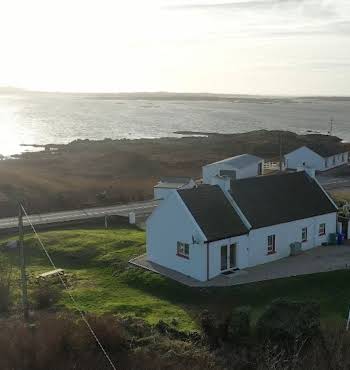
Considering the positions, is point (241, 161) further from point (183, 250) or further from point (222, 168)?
point (183, 250)

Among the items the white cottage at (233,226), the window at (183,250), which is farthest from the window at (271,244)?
the window at (183,250)

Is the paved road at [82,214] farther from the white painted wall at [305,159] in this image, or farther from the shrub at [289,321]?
the white painted wall at [305,159]

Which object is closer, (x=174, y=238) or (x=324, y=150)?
(x=174, y=238)

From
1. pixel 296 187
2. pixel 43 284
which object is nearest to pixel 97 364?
pixel 43 284

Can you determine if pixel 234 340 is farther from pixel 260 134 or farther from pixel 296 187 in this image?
pixel 260 134

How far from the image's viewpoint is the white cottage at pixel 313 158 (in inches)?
2719

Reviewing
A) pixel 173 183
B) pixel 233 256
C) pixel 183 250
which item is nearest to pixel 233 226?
pixel 233 256

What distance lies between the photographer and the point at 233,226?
29.0 m

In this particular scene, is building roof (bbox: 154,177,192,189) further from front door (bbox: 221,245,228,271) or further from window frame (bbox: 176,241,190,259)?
front door (bbox: 221,245,228,271)

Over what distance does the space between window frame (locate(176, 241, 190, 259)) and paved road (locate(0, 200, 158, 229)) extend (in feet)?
49.7

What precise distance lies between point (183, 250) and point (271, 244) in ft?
17.6

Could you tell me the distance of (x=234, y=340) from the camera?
2088 cm

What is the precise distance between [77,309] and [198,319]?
5248mm

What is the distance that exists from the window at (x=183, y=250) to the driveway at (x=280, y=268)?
100 centimetres
